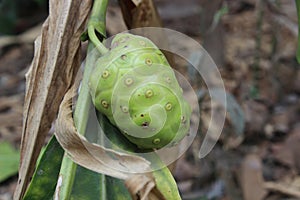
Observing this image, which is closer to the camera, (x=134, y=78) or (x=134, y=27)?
(x=134, y=78)

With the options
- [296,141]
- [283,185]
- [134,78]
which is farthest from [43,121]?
[296,141]

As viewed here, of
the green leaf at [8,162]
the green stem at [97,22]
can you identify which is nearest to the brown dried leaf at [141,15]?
the green stem at [97,22]

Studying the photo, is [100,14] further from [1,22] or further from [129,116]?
[1,22]

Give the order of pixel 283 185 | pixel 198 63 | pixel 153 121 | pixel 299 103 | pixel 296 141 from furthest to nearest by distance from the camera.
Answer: pixel 299 103
pixel 296 141
pixel 283 185
pixel 198 63
pixel 153 121

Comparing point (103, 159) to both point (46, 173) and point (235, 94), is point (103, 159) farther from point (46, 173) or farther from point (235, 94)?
point (235, 94)

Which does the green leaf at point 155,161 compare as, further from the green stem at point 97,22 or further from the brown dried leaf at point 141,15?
the brown dried leaf at point 141,15

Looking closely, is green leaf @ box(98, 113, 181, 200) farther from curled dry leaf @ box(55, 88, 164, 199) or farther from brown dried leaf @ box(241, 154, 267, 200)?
brown dried leaf @ box(241, 154, 267, 200)

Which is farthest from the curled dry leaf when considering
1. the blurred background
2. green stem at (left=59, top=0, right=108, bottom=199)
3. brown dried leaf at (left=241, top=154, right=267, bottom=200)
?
brown dried leaf at (left=241, top=154, right=267, bottom=200)
